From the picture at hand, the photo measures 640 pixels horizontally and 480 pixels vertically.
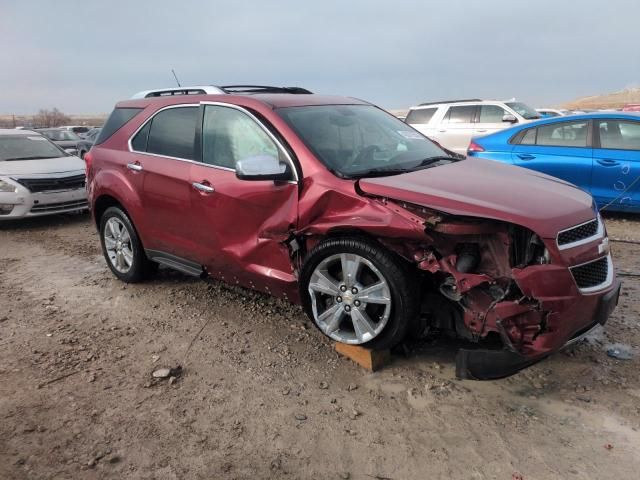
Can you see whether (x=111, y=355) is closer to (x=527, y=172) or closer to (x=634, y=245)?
(x=527, y=172)

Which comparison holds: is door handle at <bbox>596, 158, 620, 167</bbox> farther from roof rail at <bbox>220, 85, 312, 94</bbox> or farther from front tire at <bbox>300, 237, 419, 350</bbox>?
front tire at <bbox>300, 237, 419, 350</bbox>

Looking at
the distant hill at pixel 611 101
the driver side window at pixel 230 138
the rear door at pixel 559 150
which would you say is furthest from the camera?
the distant hill at pixel 611 101

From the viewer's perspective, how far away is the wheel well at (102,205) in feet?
16.8

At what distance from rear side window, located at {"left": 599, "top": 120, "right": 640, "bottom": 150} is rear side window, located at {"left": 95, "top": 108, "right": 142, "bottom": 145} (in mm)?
5830

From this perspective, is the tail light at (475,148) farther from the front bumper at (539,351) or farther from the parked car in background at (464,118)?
the front bumper at (539,351)

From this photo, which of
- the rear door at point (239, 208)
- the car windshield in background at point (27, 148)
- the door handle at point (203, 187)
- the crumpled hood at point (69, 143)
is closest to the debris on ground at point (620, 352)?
the rear door at point (239, 208)

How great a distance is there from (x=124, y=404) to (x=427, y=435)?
5.81ft

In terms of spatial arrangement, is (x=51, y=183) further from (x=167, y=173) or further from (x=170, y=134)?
(x=167, y=173)

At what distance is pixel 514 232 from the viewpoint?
9.67ft

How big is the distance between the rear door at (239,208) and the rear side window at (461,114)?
9.35 meters

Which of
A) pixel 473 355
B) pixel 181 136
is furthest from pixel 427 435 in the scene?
pixel 181 136

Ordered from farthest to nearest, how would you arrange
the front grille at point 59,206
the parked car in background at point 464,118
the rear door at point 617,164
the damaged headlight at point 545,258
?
the parked car in background at point 464,118 → the front grille at point 59,206 → the rear door at point 617,164 → the damaged headlight at point 545,258

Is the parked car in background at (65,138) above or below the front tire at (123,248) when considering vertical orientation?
below

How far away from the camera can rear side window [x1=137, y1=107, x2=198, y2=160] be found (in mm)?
4328
